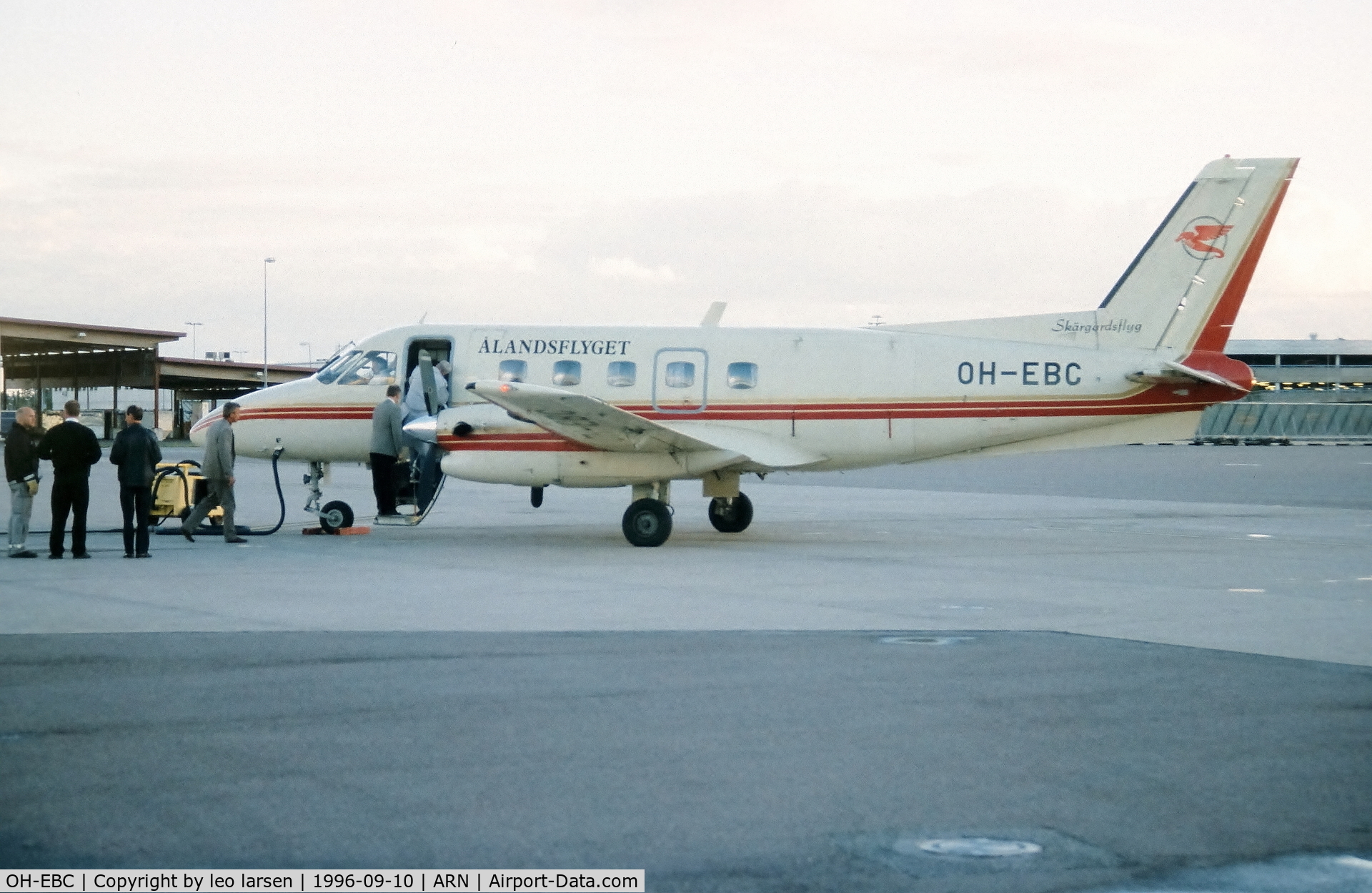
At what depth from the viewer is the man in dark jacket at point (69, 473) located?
17672 mm

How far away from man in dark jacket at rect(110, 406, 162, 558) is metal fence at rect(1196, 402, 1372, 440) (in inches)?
2748

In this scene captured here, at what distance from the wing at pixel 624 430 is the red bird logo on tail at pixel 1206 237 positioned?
6.20m

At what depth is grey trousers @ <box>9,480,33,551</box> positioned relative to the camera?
1772cm

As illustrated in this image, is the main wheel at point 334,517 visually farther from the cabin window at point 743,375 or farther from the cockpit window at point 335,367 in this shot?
the cabin window at point 743,375

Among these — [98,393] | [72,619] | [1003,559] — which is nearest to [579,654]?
[72,619]

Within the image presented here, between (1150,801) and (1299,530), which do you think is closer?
(1150,801)

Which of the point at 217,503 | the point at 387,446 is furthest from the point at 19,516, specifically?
the point at 387,446

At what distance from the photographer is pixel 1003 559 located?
18.1 meters

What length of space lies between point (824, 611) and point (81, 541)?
10.1 m

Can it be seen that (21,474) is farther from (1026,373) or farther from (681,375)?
(1026,373)

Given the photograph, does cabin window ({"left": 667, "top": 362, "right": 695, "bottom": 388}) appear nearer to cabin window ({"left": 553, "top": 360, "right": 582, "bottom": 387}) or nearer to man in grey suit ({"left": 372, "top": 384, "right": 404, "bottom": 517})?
cabin window ({"left": 553, "top": 360, "right": 582, "bottom": 387})

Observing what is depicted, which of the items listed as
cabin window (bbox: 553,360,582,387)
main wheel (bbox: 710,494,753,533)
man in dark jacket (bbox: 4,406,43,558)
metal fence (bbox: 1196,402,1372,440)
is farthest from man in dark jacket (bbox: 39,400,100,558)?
metal fence (bbox: 1196,402,1372,440)

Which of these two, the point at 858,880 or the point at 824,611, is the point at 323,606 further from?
the point at 858,880
